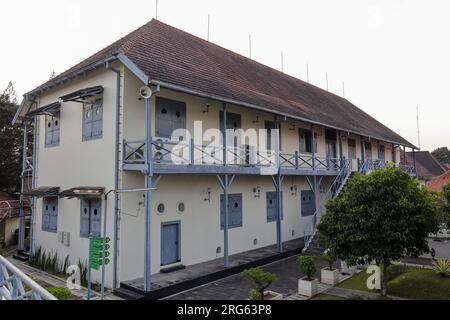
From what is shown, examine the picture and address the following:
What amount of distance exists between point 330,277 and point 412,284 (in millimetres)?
2373

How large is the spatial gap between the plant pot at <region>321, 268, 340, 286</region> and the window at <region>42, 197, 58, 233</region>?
32.3ft

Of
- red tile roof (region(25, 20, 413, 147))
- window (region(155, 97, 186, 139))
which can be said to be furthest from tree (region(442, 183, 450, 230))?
window (region(155, 97, 186, 139))

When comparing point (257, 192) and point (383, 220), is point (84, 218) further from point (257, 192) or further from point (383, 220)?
point (383, 220)

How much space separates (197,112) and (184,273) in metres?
5.70

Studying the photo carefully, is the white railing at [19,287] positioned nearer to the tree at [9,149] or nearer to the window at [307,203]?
the window at [307,203]

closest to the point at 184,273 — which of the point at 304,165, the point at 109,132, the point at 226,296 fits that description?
the point at 226,296

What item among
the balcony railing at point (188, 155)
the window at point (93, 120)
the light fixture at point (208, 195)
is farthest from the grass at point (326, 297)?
the window at point (93, 120)

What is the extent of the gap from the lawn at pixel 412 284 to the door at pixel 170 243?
17.9 ft

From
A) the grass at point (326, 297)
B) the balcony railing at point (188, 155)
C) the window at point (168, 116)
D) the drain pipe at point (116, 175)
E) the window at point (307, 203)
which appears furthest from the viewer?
the window at point (307, 203)

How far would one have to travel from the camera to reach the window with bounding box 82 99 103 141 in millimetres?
11523

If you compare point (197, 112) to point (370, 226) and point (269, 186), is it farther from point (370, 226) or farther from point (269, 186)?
point (370, 226)

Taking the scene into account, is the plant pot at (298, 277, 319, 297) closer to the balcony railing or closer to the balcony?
the balcony

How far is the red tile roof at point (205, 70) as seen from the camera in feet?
36.3

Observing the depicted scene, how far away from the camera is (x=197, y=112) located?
41.7 ft
